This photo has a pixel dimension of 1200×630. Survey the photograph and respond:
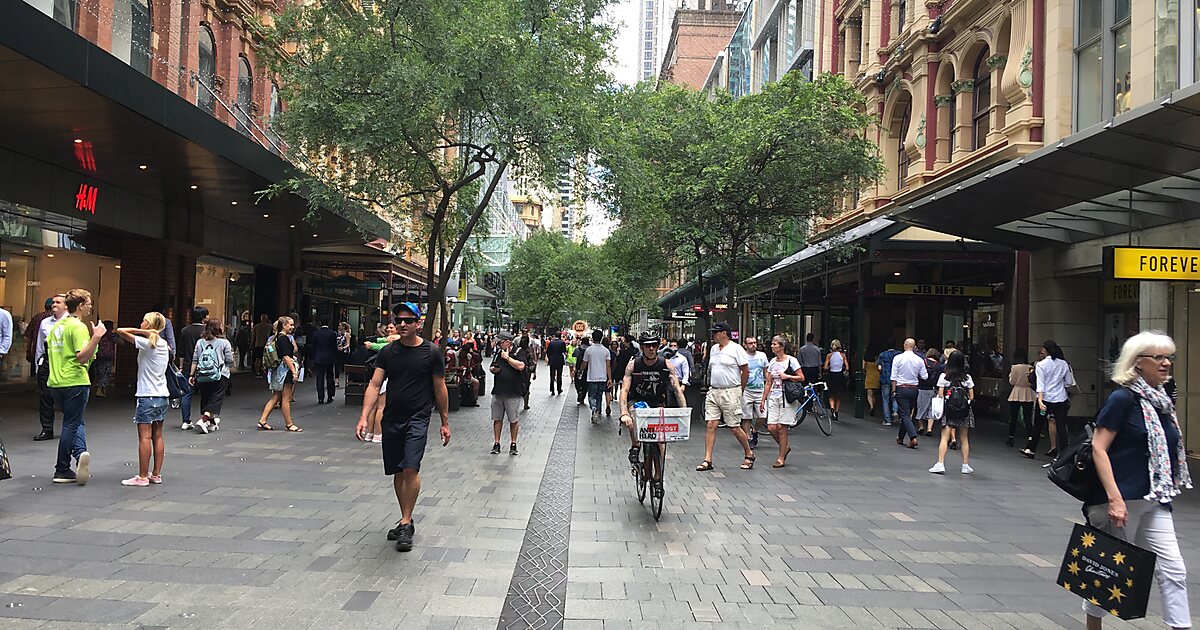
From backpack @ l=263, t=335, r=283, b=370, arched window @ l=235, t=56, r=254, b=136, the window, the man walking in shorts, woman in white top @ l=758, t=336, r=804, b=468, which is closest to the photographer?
woman in white top @ l=758, t=336, r=804, b=468

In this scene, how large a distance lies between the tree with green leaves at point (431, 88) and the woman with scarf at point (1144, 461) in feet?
33.2

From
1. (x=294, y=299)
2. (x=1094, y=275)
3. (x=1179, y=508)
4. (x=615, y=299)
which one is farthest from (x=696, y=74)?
(x=1179, y=508)

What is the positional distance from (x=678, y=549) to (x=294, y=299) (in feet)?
75.7

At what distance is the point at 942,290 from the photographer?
17141mm

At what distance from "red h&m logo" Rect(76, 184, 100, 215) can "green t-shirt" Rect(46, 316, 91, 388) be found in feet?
26.6

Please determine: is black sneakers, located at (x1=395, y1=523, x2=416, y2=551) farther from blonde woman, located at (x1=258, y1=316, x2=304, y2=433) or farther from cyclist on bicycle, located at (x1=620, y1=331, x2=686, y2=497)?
blonde woman, located at (x1=258, y1=316, x2=304, y2=433)

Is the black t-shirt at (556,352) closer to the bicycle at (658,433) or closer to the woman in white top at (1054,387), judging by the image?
the woman in white top at (1054,387)

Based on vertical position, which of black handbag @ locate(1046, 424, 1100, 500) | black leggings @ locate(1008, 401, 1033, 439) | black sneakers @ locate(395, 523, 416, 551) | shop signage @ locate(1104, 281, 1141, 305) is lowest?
black sneakers @ locate(395, 523, 416, 551)

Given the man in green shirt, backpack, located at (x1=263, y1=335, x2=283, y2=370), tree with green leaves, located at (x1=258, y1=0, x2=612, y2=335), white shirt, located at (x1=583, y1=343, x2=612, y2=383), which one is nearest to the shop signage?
white shirt, located at (x1=583, y1=343, x2=612, y2=383)

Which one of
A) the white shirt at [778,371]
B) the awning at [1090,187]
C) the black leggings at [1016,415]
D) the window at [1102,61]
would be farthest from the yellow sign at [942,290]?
the white shirt at [778,371]

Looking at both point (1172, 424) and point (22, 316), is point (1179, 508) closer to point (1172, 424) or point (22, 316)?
point (1172, 424)

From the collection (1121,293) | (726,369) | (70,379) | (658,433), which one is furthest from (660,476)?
(1121,293)

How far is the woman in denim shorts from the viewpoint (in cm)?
754

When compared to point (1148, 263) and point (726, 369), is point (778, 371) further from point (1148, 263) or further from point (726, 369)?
point (1148, 263)
